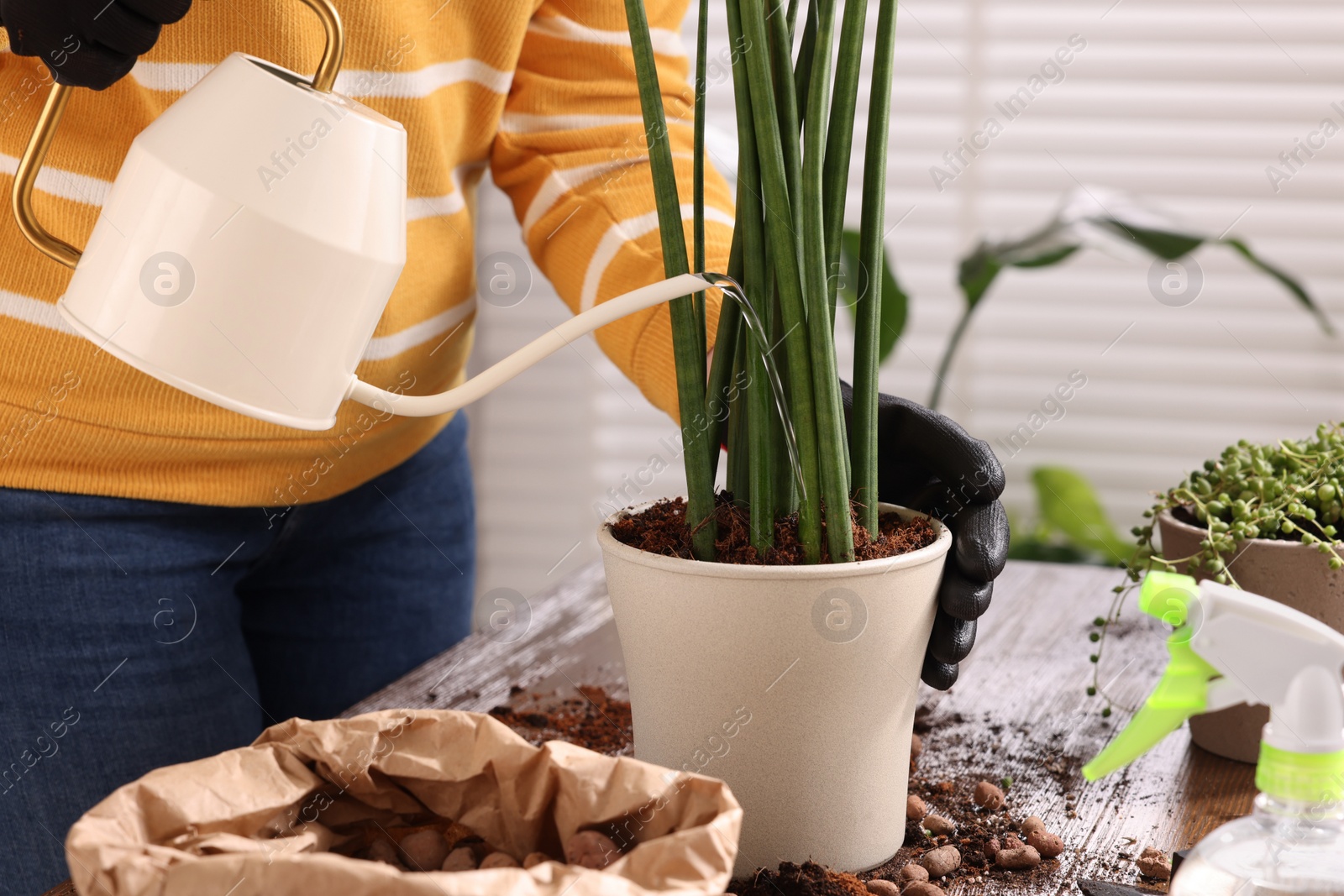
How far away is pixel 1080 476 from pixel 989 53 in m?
0.67

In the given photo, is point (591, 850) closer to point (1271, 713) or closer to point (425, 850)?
point (425, 850)

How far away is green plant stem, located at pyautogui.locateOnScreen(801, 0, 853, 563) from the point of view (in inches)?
17.6

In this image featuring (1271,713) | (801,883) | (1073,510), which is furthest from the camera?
(1073,510)

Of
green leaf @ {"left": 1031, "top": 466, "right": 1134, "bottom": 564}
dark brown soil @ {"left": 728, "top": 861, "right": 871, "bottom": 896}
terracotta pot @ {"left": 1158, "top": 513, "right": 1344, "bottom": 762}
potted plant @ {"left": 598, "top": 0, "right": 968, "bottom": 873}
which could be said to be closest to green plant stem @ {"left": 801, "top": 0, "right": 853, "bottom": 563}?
potted plant @ {"left": 598, "top": 0, "right": 968, "bottom": 873}

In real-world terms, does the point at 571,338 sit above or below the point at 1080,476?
above

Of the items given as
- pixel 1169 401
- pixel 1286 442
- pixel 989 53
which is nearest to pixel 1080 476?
pixel 1169 401

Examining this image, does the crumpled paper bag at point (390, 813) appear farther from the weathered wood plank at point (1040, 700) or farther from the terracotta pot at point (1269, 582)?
the terracotta pot at point (1269, 582)

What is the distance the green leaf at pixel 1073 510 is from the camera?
1654 mm

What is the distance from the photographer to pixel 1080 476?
1732 mm

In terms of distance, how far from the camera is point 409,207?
69cm

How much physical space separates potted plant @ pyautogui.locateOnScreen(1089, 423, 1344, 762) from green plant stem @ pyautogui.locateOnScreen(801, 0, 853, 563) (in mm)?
206

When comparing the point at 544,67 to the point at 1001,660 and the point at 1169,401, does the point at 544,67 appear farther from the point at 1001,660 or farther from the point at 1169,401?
the point at 1169,401

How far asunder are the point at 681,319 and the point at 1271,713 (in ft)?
0.89

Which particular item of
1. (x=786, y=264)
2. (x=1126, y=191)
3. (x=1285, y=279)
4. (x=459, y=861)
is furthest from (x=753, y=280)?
(x=1126, y=191)
